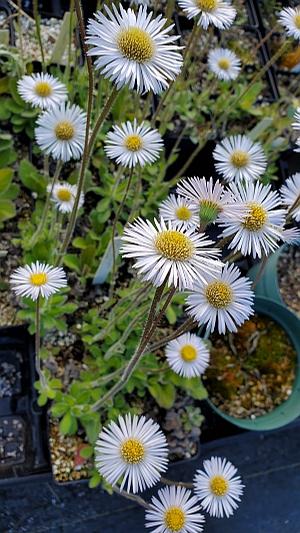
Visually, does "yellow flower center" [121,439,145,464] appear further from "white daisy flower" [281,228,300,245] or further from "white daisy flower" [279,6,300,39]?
"white daisy flower" [279,6,300,39]

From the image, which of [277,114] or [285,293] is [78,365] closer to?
[285,293]

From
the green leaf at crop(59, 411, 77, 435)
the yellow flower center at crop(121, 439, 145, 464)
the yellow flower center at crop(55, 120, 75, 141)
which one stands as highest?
the yellow flower center at crop(55, 120, 75, 141)

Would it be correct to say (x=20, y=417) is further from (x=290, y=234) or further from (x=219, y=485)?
(x=290, y=234)

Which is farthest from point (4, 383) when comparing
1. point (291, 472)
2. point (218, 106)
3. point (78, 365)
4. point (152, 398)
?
point (218, 106)

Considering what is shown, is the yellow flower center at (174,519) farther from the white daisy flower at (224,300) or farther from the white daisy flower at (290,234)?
the white daisy flower at (290,234)

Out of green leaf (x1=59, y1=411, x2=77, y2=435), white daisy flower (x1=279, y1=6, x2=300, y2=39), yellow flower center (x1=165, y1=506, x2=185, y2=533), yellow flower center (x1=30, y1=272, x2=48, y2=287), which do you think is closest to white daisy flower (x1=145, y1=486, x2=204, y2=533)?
yellow flower center (x1=165, y1=506, x2=185, y2=533)
